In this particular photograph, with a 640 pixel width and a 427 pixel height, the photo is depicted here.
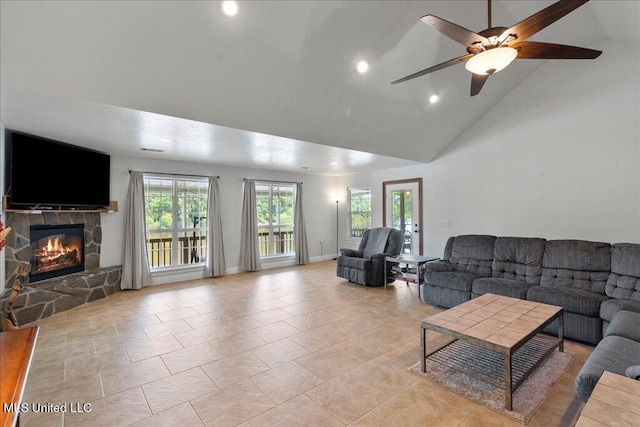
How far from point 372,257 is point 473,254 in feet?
5.42

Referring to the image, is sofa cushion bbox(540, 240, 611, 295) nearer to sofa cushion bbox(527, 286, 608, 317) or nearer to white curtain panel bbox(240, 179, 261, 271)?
sofa cushion bbox(527, 286, 608, 317)

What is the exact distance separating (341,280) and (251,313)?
2.29 metres

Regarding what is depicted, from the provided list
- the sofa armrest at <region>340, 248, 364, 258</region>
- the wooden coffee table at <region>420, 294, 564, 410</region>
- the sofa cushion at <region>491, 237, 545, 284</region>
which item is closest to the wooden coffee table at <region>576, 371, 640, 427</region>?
the wooden coffee table at <region>420, 294, 564, 410</region>

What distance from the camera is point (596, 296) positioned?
316cm

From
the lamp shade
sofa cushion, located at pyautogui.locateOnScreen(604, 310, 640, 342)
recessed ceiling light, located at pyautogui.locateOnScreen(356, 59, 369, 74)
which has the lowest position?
sofa cushion, located at pyautogui.locateOnScreen(604, 310, 640, 342)

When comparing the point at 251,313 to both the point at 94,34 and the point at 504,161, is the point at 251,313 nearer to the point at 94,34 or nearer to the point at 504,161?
the point at 94,34

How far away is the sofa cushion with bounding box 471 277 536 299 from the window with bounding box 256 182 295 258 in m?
4.85

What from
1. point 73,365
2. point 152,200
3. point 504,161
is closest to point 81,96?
point 73,365

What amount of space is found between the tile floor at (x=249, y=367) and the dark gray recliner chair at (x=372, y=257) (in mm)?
713

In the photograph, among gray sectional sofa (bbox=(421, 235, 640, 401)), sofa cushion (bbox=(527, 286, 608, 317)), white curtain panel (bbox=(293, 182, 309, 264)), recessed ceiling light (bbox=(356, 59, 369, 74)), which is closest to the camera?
gray sectional sofa (bbox=(421, 235, 640, 401))

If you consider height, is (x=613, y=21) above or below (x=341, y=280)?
above

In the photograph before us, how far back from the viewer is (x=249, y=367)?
2.76m

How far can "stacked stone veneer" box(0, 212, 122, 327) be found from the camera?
12.7 ft

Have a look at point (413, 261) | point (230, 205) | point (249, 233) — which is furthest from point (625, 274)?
point (230, 205)
